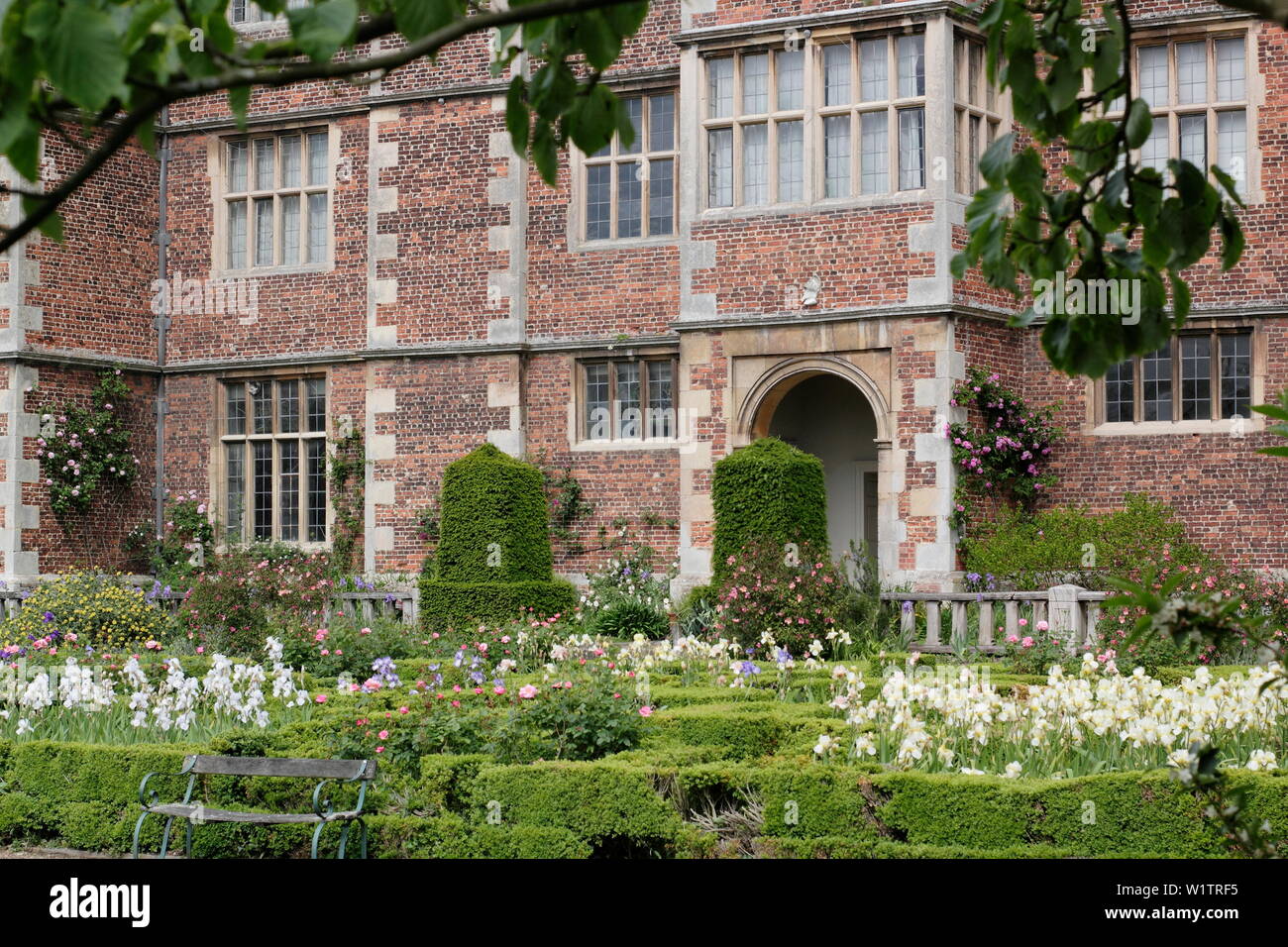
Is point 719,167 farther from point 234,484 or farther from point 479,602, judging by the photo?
point 234,484

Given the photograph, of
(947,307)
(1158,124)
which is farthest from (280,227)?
(1158,124)

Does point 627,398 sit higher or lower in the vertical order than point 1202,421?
higher

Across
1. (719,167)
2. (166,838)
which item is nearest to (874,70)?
(719,167)

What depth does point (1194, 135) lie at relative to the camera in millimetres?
15227

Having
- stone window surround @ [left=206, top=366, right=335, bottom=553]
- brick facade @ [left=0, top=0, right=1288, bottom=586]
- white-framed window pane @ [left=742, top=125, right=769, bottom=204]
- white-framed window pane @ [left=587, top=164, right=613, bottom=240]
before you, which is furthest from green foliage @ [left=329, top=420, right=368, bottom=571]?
white-framed window pane @ [left=742, top=125, right=769, bottom=204]

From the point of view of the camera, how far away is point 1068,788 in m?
6.32

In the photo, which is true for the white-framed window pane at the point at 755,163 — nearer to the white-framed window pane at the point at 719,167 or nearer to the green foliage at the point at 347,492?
the white-framed window pane at the point at 719,167

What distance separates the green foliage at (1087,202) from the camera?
3215mm

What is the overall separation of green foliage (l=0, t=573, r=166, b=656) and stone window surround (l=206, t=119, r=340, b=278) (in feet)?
16.7

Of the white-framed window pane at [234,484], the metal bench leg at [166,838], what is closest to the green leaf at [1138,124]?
the metal bench leg at [166,838]

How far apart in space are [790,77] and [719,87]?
0.74m

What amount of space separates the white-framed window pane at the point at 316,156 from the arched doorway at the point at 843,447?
6124mm
